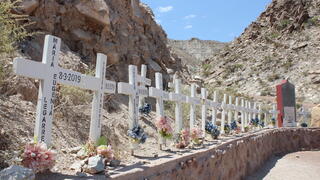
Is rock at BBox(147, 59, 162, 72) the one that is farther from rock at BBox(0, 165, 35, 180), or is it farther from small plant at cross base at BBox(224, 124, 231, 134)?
rock at BBox(0, 165, 35, 180)

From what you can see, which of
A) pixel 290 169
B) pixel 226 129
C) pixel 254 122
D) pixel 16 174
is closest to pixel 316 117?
pixel 254 122

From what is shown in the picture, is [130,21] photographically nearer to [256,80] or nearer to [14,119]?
[14,119]

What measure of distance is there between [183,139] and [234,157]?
1.80 meters

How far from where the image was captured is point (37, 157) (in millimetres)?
3035

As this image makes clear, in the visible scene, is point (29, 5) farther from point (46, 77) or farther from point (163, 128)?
point (46, 77)

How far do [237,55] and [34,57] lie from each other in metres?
40.8

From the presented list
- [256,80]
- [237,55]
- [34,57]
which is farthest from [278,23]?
[34,57]

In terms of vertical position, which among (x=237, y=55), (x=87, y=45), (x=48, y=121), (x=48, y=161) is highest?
(x=237, y=55)

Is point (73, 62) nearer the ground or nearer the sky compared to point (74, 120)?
nearer the sky

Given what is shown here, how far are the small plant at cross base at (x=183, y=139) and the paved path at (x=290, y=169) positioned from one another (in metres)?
3.05

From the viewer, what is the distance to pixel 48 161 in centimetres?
310

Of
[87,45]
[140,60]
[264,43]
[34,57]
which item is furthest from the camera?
[264,43]

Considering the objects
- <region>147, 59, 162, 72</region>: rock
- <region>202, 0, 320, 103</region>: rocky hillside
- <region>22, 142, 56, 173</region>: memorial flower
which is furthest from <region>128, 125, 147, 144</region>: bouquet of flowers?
<region>202, 0, 320, 103</region>: rocky hillside

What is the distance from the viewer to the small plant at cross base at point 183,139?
6.39 meters
